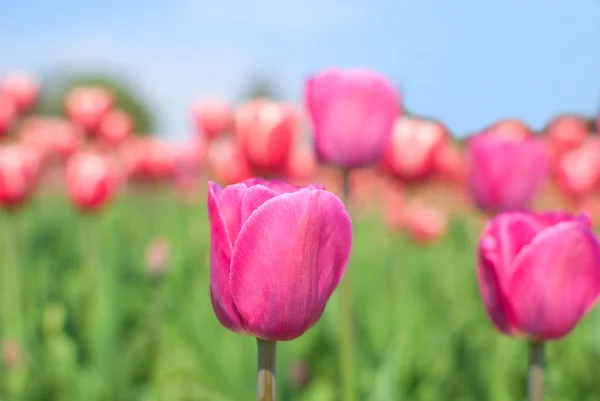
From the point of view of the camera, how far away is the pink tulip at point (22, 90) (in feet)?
13.6

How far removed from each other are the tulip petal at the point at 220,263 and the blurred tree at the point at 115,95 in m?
26.5

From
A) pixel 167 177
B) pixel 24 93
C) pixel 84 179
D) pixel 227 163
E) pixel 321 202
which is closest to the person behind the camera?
pixel 321 202

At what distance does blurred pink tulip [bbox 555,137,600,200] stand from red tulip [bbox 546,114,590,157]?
482 mm

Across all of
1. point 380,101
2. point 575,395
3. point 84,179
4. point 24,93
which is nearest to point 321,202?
point 380,101

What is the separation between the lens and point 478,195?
6.39 ft

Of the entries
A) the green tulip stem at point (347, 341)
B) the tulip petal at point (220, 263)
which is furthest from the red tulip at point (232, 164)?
the tulip petal at point (220, 263)

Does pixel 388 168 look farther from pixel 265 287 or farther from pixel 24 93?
pixel 24 93

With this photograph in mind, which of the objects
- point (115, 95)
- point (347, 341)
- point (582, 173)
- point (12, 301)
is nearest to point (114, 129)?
point (12, 301)

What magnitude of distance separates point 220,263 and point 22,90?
12.9 feet

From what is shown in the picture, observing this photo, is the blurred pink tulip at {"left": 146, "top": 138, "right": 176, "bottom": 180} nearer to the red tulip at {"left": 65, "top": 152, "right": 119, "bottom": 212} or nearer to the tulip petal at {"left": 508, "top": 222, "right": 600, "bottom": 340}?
the red tulip at {"left": 65, "top": 152, "right": 119, "bottom": 212}

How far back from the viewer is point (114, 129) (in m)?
4.37

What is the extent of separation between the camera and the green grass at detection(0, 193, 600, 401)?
1.87 m

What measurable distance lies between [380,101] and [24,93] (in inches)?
133

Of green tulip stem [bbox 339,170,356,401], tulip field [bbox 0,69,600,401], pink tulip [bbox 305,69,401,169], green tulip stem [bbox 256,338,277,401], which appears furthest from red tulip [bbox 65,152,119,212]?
green tulip stem [bbox 256,338,277,401]
